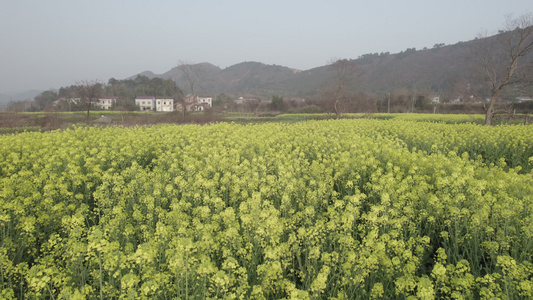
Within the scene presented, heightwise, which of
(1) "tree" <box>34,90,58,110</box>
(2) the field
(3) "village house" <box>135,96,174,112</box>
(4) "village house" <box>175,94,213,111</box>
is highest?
(1) "tree" <box>34,90,58,110</box>

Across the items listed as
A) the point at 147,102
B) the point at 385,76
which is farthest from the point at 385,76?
the point at 147,102

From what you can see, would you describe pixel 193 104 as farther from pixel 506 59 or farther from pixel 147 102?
pixel 147 102

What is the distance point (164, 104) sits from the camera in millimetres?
96125

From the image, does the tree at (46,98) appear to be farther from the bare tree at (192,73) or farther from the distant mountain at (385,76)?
the bare tree at (192,73)

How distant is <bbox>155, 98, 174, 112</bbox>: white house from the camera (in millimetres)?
94812

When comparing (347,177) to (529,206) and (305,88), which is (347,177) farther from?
(305,88)

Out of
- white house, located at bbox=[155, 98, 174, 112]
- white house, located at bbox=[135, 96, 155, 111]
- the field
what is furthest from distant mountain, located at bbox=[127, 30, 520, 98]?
the field

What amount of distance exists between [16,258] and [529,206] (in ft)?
24.4

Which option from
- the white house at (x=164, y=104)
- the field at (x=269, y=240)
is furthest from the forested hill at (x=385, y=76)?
the field at (x=269, y=240)

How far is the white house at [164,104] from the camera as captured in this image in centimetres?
9481

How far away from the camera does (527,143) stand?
1270 centimetres

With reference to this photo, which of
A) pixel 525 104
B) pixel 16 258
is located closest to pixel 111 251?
pixel 16 258

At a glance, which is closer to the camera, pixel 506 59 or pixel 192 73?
pixel 506 59

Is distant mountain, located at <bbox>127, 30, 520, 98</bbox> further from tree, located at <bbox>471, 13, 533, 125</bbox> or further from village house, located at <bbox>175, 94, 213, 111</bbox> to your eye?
tree, located at <bbox>471, 13, 533, 125</bbox>
